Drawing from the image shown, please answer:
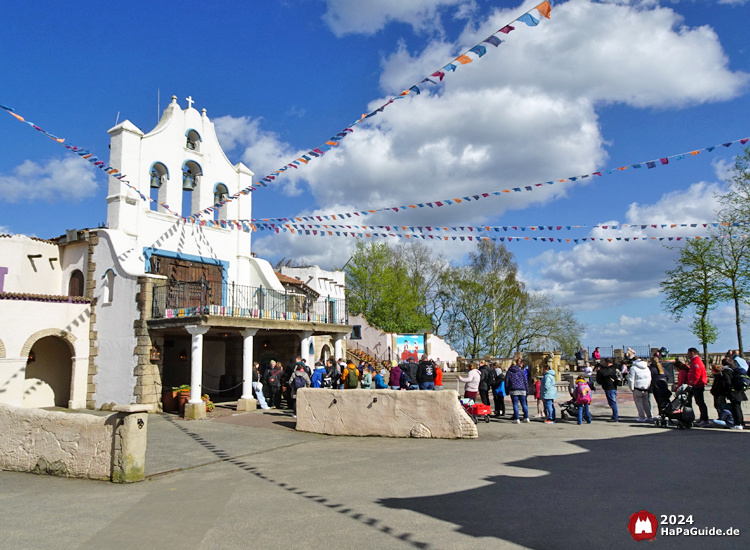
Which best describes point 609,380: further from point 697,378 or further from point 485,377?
point 485,377

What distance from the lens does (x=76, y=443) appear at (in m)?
8.42

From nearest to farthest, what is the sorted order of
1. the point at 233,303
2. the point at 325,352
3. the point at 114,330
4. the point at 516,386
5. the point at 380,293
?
the point at 516,386 < the point at 114,330 < the point at 233,303 < the point at 325,352 < the point at 380,293

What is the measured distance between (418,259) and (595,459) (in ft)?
131

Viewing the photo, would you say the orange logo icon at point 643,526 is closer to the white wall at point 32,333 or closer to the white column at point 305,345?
the white column at point 305,345

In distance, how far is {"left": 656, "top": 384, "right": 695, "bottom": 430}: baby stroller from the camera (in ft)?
37.5

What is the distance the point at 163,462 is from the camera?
9469mm

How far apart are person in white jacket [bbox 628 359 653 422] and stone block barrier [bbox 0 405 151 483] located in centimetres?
1021

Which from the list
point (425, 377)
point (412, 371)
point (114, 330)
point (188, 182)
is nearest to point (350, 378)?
point (412, 371)

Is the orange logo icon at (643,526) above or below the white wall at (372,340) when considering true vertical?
below

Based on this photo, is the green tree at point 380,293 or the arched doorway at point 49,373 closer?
the arched doorway at point 49,373

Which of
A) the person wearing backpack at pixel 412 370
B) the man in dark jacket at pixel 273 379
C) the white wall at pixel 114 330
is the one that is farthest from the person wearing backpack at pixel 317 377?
the white wall at pixel 114 330

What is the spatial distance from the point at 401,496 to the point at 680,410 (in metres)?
7.94

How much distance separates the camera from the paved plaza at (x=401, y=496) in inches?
209

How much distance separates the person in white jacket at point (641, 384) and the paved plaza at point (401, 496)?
5.43 feet
